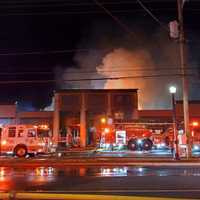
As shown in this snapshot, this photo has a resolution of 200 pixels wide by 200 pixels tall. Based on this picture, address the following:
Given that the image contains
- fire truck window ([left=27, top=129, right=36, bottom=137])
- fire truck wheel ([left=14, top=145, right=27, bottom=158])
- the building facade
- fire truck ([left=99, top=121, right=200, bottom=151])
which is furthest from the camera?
the building facade

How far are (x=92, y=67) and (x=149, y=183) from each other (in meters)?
46.1

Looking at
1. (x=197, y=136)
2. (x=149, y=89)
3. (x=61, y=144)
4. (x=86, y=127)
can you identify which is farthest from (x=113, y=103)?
(x=197, y=136)

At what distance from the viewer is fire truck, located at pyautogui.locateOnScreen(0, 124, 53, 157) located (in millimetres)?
27906

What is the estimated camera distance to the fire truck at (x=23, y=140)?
2791 cm

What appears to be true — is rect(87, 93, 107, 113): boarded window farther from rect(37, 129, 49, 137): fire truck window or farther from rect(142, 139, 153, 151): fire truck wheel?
rect(37, 129, 49, 137): fire truck window

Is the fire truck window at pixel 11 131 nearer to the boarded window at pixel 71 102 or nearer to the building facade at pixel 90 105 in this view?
the building facade at pixel 90 105

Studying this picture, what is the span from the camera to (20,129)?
2839 centimetres

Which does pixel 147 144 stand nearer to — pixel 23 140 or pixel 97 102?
pixel 23 140

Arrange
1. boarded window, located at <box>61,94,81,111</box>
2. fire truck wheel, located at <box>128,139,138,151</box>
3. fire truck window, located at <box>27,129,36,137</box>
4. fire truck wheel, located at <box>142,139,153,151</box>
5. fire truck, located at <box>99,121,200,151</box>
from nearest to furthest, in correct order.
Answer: fire truck window, located at <box>27,129,36,137</box>, fire truck wheel, located at <box>142,139,153,151</box>, fire truck, located at <box>99,121,200,151</box>, fire truck wheel, located at <box>128,139,138,151</box>, boarded window, located at <box>61,94,81,111</box>

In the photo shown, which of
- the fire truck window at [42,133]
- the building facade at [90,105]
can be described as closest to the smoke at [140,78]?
the building facade at [90,105]

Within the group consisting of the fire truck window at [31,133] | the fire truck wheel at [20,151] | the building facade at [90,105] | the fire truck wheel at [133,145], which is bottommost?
the fire truck wheel at [20,151]

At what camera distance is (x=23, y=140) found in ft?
91.9

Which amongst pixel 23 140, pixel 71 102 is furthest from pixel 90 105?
pixel 23 140

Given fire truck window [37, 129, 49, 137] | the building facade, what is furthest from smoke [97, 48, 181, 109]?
fire truck window [37, 129, 49, 137]
